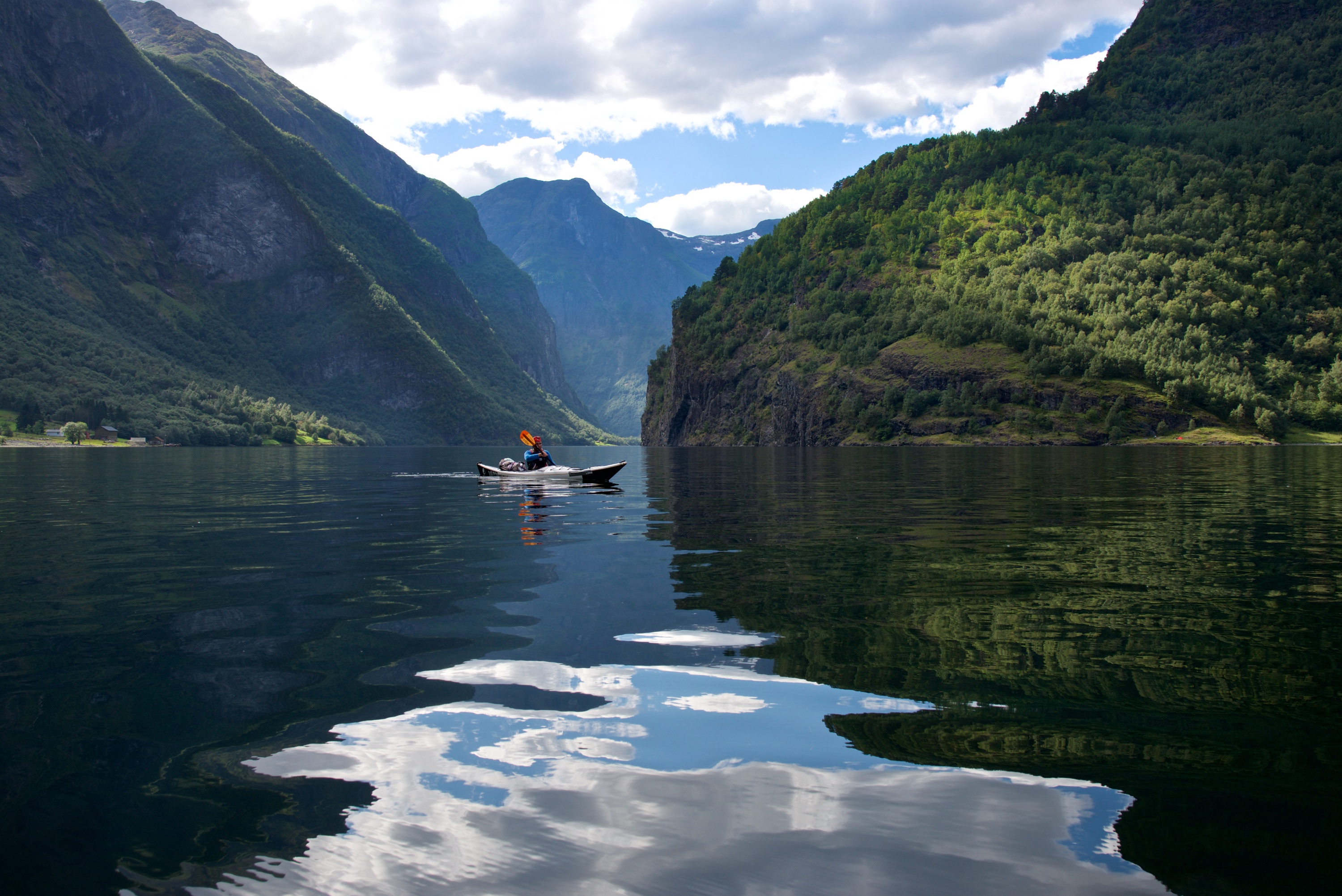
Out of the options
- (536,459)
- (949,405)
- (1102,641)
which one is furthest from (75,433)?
(1102,641)

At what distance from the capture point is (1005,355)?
16738cm

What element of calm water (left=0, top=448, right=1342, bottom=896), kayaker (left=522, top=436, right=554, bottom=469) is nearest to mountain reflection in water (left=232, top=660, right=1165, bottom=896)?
calm water (left=0, top=448, right=1342, bottom=896)

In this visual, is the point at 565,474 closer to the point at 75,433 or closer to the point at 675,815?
the point at 675,815

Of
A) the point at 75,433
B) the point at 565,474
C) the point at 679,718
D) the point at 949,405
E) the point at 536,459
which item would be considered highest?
the point at 949,405

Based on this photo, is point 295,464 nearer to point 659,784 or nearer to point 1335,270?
point 659,784

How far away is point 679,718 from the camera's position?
28.6ft

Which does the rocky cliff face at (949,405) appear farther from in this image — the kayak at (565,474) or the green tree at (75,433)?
the green tree at (75,433)

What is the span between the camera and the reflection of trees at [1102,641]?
21.4 ft

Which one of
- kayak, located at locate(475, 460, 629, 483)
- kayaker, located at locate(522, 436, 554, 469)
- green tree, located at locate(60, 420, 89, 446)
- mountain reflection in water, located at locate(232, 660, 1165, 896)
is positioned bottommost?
mountain reflection in water, located at locate(232, 660, 1165, 896)

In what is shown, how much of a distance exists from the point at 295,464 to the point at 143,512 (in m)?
55.6

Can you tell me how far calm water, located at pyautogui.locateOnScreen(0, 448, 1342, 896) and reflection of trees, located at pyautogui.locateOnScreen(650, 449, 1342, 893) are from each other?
57 millimetres

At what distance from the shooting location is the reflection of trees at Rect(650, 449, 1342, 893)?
21.4 feet

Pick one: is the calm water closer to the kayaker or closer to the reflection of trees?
the reflection of trees

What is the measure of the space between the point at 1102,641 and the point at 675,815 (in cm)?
783
